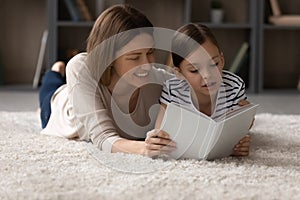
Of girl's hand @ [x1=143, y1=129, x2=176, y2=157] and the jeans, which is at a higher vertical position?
girl's hand @ [x1=143, y1=129, x2=176, y2=157]

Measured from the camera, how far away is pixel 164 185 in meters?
1.24

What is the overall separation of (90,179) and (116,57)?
44 cm

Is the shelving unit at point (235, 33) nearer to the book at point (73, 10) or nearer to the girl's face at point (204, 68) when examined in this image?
the book at point (73, 10)

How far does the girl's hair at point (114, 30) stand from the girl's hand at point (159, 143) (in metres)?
0.28

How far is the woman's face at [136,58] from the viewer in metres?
1.58

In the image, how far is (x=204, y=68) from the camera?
1591 mm

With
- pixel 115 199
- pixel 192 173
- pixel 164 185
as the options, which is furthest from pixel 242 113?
pixel 115 199

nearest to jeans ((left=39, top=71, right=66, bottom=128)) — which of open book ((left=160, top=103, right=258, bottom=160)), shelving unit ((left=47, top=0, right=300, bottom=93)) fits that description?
open book ((left=160, top=103, right=258, bottom=160))

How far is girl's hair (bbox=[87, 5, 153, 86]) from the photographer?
161 centimetres

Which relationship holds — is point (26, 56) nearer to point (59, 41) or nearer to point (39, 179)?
point (59, 41)

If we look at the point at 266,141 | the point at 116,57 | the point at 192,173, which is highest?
the point at 116,57

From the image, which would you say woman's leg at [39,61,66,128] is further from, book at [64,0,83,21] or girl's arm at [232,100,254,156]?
book at [64,0,83,21]

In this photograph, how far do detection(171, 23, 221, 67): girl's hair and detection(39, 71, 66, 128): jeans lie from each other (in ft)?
2.10

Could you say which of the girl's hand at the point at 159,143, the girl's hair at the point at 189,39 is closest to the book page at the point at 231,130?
the girl's hand at the point at 159,143
